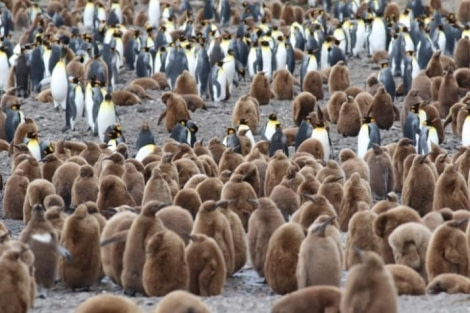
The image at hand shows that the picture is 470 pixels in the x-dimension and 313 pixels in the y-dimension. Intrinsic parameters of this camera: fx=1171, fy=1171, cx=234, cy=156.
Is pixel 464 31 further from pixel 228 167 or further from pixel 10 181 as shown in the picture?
pixel 10 181

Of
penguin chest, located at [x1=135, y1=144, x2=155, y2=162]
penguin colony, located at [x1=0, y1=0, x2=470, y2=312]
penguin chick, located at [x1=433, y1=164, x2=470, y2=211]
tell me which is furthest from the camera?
penguin chest, located at [x1=135, y1=144, x2=155, y2=162]

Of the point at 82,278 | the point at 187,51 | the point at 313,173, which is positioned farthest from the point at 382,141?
the point at 82,278

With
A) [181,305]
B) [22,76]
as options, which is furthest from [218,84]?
[181,305]

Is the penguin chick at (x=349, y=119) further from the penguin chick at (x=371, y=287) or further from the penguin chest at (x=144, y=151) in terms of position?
the penguin chick at (x=371, y=287)

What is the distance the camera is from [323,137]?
16.4 meters

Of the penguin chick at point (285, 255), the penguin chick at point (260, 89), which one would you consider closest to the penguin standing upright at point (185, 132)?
the penguin chick at point (260, 89)

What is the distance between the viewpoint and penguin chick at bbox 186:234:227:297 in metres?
8.91

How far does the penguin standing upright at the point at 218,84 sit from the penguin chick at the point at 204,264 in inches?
499

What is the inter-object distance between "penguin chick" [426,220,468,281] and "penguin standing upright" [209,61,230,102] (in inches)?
499

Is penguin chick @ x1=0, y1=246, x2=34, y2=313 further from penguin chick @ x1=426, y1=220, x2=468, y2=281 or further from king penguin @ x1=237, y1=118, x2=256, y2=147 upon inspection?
king penguin @ x1=237, y1=118, x2=256, y2=147

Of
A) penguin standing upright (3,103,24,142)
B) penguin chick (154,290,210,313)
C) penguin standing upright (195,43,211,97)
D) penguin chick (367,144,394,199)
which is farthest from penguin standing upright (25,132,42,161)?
penguin chick (154,290,210,313)

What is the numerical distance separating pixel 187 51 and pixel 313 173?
450 inches

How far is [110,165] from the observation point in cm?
1291

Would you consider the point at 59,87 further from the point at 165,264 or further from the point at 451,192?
the point at 165,264
